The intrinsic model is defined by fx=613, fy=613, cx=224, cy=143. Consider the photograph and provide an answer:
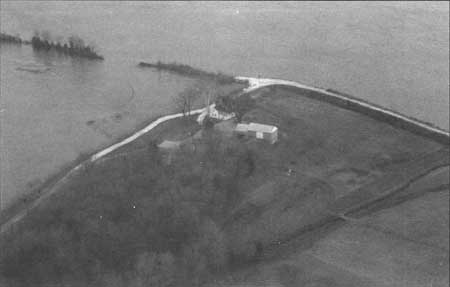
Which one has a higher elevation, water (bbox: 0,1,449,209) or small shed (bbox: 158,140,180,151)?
water (bbox: 0,1,449,209)

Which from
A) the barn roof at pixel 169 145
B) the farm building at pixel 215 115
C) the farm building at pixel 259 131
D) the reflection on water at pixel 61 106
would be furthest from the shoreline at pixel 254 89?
the farm building at pixel 259 131

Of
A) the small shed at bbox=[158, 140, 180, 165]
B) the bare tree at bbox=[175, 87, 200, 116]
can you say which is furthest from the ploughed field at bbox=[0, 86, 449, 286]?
the bare tree at bbox=[175, 87, 200, 116]

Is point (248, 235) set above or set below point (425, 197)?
below

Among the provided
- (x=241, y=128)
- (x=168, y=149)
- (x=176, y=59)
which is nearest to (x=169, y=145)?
(x=168, y=149)

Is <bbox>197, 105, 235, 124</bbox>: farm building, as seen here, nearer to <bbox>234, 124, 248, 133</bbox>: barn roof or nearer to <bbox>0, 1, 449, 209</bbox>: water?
<bbox>234, 124, 248, 133</bbox>: barn roof

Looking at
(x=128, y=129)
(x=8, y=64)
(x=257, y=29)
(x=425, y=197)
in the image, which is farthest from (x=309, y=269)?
(x=257, y=29)

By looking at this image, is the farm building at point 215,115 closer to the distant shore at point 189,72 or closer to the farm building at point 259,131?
the farm building at point 259,131

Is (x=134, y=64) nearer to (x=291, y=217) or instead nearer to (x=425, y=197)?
(x=291, y=217)
